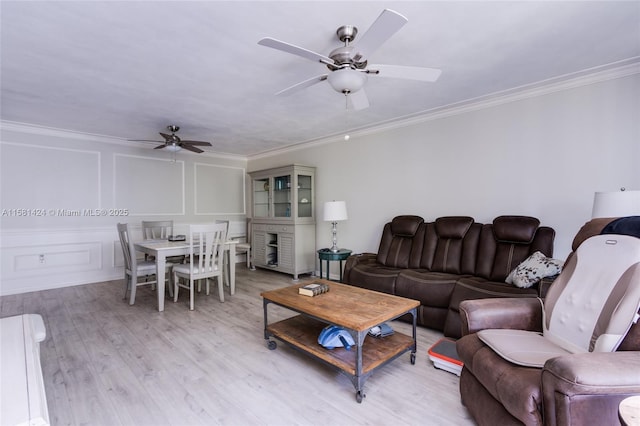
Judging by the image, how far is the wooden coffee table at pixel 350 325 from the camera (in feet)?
6.10

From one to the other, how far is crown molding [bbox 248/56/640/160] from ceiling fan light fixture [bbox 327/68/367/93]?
6.29 ft

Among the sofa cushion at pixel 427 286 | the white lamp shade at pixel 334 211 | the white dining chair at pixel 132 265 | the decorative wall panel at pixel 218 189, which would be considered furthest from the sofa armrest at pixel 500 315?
the decorative wall panel at pixel 218 189

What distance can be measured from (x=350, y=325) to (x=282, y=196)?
3.61 metres

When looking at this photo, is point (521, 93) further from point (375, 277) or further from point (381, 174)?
point (375, 277)

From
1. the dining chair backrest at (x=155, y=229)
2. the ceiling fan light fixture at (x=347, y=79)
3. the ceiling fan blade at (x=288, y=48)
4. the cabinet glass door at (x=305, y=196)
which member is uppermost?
the ceiling fan blade at (x=288, y=48)

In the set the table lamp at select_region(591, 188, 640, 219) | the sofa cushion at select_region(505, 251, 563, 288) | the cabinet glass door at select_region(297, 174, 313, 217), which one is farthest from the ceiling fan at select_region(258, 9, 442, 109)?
the cabinet glass door at select_region(297, 174, 313, 217)

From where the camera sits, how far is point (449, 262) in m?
3.19

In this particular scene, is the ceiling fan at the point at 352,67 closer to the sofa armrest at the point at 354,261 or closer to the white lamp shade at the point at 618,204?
the white lamp shade at the point at 618,204

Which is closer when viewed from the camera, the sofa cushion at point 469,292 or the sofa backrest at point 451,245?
the sofa cushion at point 469,292

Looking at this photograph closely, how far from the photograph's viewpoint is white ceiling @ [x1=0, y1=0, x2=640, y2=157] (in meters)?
1.77

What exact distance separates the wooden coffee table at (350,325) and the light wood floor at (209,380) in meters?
0.17

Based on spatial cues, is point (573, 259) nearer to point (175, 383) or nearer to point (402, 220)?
point (402, 220)

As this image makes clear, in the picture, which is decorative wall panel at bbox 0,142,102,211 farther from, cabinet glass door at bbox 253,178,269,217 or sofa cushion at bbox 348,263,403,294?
sofa cushion at bbox 348,263,403,294

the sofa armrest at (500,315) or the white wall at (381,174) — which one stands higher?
the white wall at (381,174)
